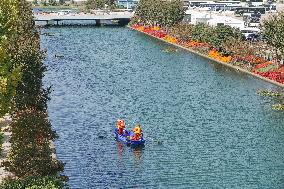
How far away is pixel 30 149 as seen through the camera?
1406 inches

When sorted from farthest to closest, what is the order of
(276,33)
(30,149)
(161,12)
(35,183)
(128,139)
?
1. (161,12)
2. (276,33)
3. (128,139)
4. (30,149)
5. (35,183)

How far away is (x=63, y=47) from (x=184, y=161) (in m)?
70.5

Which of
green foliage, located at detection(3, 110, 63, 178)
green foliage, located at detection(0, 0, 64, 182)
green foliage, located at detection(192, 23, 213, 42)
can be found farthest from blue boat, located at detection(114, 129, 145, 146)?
green foliage, located at detection(192, 23, 213, 42)

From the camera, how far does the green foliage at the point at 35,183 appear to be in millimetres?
29539

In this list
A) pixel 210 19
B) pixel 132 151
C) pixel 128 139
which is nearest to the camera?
pixel 132 151

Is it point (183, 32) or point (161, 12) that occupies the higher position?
point (161, 12)

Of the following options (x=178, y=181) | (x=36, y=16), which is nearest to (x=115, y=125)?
(x=178, y=181)

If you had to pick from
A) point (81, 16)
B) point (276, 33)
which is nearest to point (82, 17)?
point (81, 16)

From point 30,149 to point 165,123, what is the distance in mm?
20195

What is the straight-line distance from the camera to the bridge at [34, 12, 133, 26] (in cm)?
15271

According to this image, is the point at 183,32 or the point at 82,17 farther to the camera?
the point at 82,17

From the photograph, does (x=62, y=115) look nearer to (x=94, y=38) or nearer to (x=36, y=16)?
(x=94, y=38)

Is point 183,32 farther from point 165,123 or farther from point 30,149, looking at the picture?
point 30,149

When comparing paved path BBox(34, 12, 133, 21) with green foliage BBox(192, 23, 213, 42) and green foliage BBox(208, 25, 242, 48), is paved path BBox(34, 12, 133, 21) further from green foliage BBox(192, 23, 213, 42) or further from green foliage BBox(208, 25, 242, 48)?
green foliage BBox(208, 25, 242, 48)
